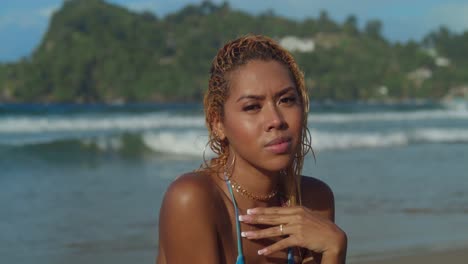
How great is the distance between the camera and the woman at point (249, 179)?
195 centimetres

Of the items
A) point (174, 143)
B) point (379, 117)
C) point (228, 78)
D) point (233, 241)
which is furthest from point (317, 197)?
point (379, 117)

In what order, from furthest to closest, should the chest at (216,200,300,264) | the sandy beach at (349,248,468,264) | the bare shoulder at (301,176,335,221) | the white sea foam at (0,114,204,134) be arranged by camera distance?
1. the white sea foam at (0,114,204,134)
2. the sandy beach at (349,248,468,264)
3. the bare shoulder at (301,176,335,221)
4. the chest at (216,200,300,264)

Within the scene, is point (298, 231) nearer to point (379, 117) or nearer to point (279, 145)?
point (279, 145)

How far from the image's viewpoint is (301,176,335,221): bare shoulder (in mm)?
2279

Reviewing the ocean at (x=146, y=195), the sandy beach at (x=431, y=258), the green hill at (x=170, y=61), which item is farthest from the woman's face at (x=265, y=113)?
the green hill at (x=170, y=61)

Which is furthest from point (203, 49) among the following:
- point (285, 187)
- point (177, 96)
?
point (285, 187)

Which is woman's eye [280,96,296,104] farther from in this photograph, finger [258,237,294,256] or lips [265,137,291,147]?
finger [258,237,294,256]

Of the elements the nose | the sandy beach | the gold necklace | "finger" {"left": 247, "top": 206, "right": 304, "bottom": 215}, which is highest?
the nose

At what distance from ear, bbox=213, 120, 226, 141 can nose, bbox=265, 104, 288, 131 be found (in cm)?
18

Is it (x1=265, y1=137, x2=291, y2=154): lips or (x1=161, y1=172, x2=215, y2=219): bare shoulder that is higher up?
(x1=265, y1=137, x2=291, y2=154): lips

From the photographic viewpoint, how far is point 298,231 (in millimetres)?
2059

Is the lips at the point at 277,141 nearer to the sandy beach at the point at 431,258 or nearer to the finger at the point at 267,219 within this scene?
the finger at the point at 267,219

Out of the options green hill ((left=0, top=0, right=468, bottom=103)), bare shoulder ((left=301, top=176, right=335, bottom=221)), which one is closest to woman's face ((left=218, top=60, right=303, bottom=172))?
bare shoulder ((left=301, top=176, right=335, bottom=221))

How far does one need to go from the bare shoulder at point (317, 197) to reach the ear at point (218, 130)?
330mm
